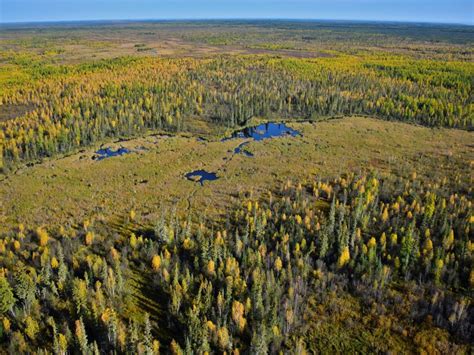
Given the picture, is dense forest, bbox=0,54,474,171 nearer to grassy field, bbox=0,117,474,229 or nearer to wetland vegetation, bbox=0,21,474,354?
wetland vegetation, bbox=0,21,474,354

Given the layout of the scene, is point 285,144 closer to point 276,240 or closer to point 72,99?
point 276,240

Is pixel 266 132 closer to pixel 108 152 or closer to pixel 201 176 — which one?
pixel 201 176

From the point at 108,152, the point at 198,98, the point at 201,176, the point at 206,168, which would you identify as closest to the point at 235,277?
the point at 201,176

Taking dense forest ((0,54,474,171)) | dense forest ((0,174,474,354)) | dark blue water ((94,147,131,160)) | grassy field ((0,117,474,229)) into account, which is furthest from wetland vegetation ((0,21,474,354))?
dense forest ((0,54,474,171))

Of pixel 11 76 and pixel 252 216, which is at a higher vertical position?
pixel 11 76

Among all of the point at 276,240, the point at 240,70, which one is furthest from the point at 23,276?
the point at 240,70

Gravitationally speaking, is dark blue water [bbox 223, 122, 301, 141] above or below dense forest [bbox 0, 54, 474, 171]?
below
